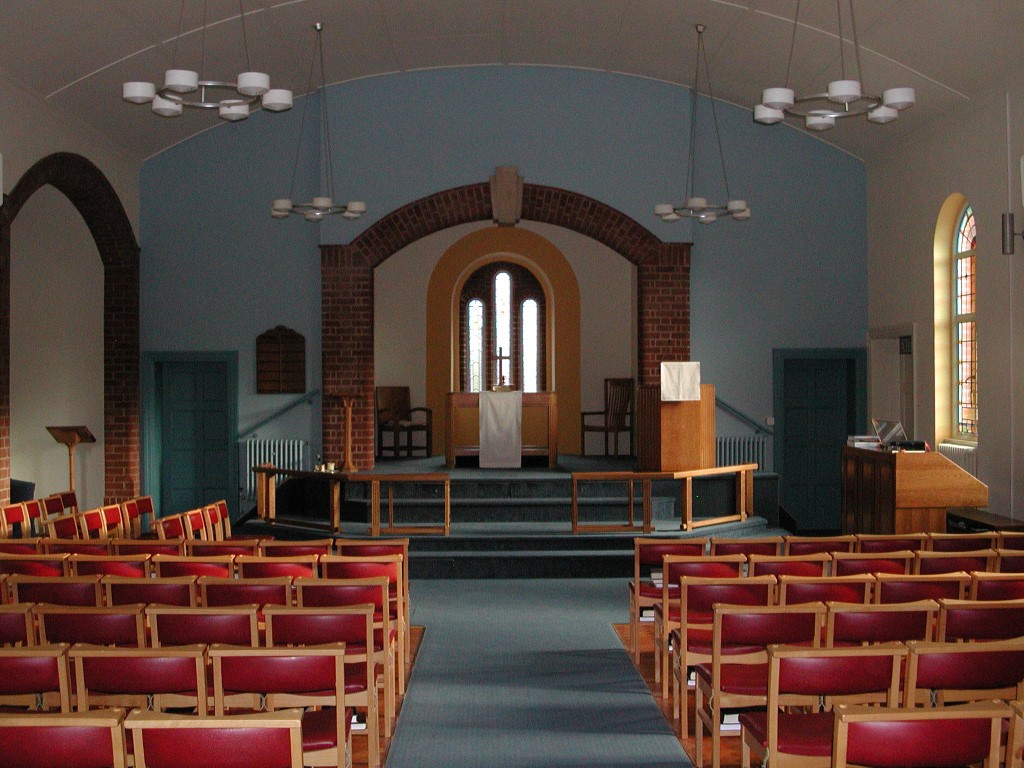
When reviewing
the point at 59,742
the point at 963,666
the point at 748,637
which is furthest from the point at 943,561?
the point at 59,742

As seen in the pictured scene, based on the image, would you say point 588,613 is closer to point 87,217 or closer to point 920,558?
point 920,558

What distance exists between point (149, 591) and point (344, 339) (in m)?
8.38

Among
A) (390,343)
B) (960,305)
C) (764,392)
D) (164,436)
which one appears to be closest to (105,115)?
(164,436)

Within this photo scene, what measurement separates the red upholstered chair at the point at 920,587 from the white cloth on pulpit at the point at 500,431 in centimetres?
779

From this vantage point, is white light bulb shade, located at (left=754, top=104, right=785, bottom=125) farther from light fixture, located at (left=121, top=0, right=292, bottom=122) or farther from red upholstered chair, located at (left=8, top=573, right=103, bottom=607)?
red upholstered chair, located at (left=8, top=573, right=103, bottom=607)

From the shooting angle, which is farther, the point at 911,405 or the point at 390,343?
the point at 390,343

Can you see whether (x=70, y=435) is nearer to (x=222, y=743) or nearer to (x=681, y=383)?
(x=681, y=383)

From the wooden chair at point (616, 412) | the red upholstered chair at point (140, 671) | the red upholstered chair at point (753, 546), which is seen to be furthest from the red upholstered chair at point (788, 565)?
the wooden chair at point (616, 412)

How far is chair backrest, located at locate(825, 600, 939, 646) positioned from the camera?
14.5 ft

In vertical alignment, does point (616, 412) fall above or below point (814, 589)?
above

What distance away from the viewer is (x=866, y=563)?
5875 mm

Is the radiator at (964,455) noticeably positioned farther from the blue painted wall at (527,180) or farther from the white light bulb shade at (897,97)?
the white light bulb shade at (897,97)

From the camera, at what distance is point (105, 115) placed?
1171 cm

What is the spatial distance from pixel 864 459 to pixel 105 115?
334 inches
